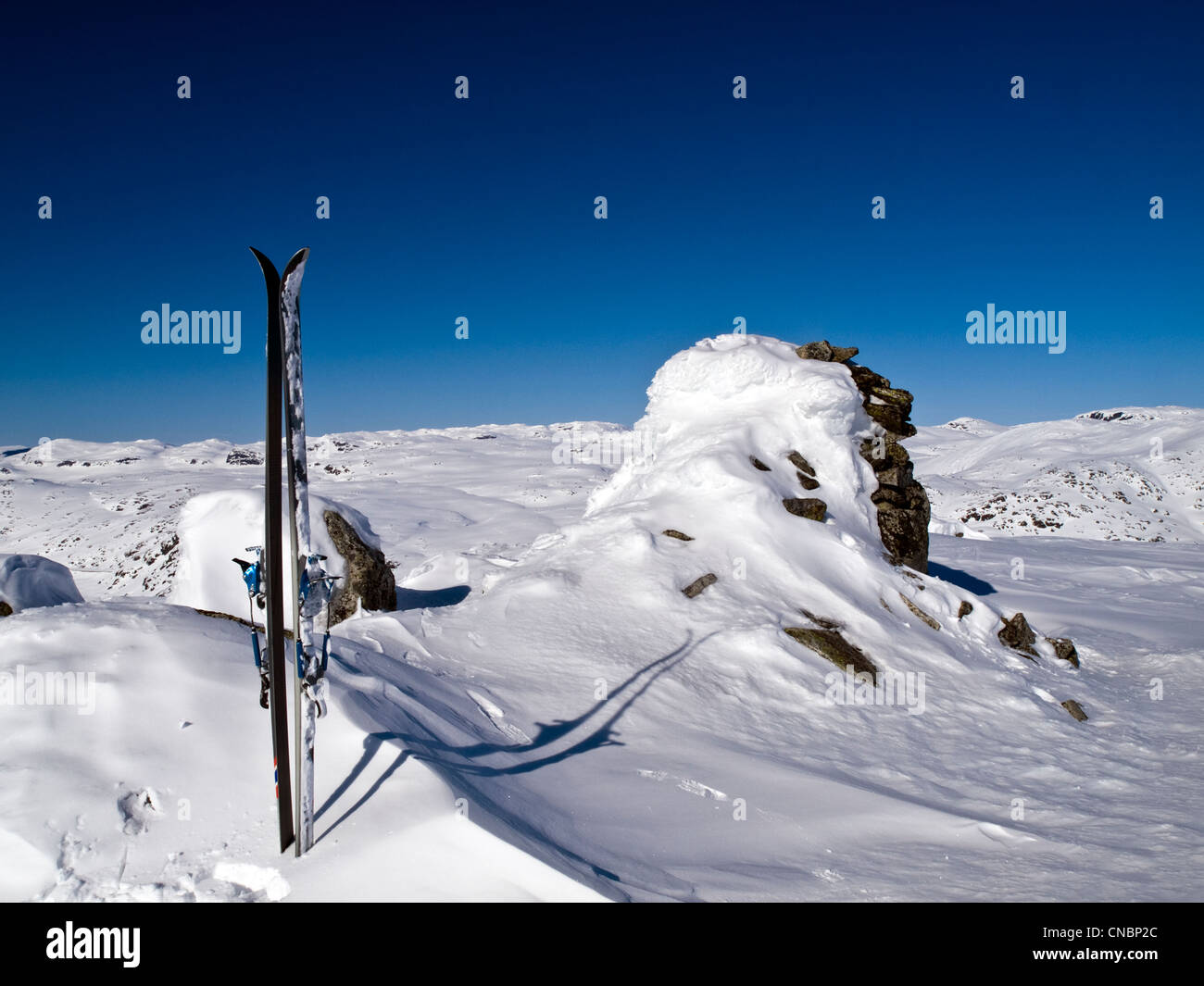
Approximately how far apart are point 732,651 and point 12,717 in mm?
8047

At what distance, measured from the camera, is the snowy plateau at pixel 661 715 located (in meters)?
4.05

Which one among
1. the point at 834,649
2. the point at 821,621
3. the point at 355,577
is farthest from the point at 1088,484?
the point at 355,577

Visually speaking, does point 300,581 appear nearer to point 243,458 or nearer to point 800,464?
point 800,464

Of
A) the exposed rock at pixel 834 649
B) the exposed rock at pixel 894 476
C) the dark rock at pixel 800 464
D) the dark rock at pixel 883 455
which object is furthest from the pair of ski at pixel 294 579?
the dark rock at pixel 883 455

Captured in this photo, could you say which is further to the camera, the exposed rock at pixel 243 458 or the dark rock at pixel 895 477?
the exposed rock at pixel 243 458

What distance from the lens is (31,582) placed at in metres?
6.79

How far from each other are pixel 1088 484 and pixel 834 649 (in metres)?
42.7

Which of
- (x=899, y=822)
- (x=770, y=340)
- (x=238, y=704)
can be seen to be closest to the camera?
(x=238, y=704)

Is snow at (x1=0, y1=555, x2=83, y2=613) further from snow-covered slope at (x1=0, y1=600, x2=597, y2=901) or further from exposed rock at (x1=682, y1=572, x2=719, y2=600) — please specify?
exposed rock at (x1=682, y1=572, x2=719, y2=600)

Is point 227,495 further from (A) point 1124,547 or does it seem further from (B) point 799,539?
(A) point 1124,547

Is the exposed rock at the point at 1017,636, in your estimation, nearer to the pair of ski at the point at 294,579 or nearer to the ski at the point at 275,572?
the pair of ski at the point at 294,579

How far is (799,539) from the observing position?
13.4 m

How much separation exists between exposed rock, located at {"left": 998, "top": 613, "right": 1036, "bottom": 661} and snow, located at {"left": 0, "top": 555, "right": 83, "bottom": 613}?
14.1 meters
